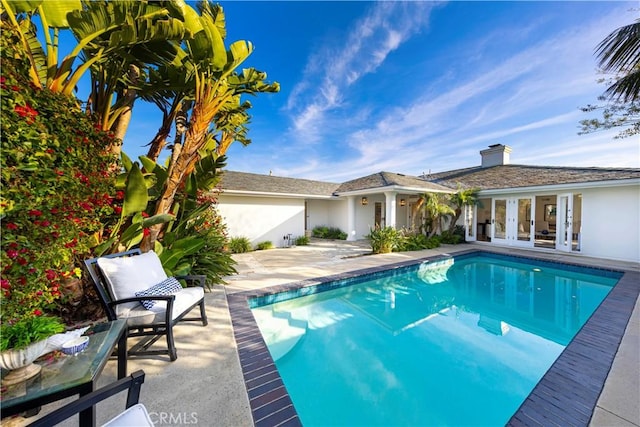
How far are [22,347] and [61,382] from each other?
35 centimetres

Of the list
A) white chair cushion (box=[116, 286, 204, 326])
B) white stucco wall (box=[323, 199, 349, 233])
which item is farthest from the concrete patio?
white stucco wall (box=[323, 199, 349, 233])

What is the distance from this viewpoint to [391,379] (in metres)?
3.60

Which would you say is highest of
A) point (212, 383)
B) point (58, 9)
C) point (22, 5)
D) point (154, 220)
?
point (58, 9)

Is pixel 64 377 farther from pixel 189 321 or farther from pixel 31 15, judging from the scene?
pixel 31 15

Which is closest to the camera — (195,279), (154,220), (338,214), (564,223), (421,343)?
(154,220)

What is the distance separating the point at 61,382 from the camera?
1711 mm

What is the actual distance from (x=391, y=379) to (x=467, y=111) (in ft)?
40.3

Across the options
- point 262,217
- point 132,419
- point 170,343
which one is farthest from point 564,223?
point 132,419

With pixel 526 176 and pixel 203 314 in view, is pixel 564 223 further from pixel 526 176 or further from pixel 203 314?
pixel 203 314

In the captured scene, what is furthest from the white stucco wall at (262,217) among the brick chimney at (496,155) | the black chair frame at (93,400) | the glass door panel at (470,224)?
the brick chimney at (496,155)

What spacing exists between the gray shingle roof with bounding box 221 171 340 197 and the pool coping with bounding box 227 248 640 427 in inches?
343

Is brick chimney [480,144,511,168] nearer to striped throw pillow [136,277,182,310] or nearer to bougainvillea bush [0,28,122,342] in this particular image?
striped throw pillow [136,277,182,310]

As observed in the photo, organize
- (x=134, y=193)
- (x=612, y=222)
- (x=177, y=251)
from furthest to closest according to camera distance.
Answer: (x=612, y=222) < (x=177, y=251) < (x=134, y=193)

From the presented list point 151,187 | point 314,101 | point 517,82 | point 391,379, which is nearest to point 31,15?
point 151,187
